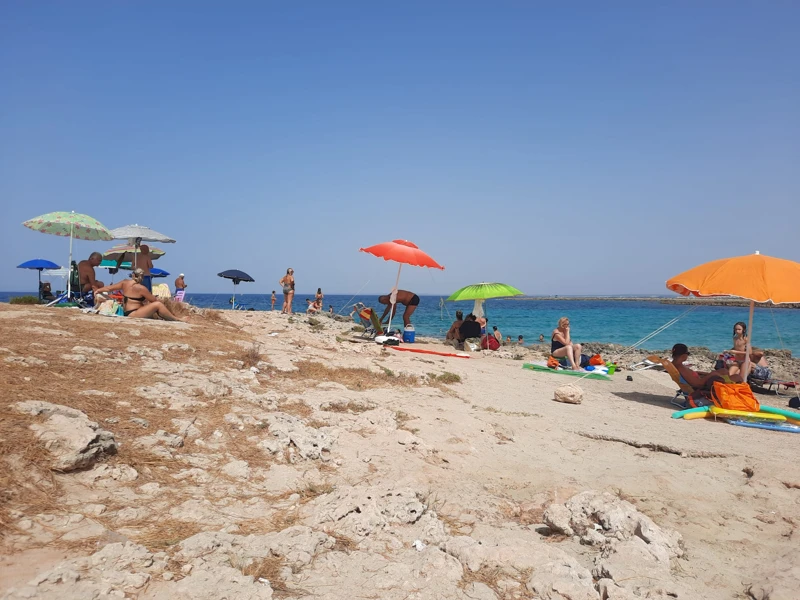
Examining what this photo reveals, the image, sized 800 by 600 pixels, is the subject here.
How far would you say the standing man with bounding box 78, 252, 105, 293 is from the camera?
13.0 meters

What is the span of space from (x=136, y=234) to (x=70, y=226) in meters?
1.59

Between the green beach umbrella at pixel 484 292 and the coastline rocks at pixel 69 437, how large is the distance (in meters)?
12.3

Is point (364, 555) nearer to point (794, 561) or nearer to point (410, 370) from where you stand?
point (794, 561)

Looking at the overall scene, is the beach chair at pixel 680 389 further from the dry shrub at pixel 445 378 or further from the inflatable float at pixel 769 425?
the dry shrub at pixel 445 378

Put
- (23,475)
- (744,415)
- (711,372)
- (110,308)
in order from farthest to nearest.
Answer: (110,308)
(711,372)
(744,415)
(23,475)

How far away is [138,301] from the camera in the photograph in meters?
10.7

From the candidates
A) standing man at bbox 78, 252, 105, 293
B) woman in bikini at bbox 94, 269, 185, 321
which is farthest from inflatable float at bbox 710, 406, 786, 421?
standing man at bbox 78, 252, 105, 293

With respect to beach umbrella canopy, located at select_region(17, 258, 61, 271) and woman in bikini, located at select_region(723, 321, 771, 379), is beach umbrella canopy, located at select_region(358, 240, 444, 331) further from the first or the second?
beach umbrella canopy, located at select_region(17, 258, 61, 271)

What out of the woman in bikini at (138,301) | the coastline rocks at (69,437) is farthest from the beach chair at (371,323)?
the coastline rocks at (69,437)

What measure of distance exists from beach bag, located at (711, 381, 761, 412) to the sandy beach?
2.85ft

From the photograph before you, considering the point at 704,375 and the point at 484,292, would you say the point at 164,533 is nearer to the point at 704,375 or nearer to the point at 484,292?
the point at 704,375

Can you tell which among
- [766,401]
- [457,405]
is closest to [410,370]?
[457,405]

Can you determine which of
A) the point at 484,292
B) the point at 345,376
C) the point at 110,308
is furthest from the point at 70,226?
the point at 484,292

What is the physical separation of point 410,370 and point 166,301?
250 inches
